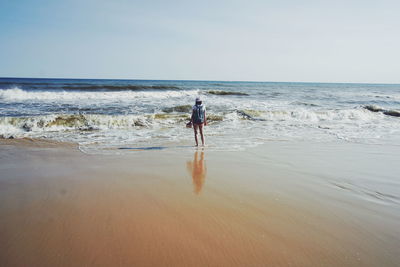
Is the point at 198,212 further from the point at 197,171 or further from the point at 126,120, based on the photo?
the point at 126,120

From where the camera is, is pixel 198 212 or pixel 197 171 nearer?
pixel 198 212

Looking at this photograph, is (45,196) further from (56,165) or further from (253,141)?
(253,141)

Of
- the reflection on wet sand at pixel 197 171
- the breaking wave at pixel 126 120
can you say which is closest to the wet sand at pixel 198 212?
the reflection on wet sand at pixel 197 171

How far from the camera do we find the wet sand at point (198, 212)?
2422 millimetres

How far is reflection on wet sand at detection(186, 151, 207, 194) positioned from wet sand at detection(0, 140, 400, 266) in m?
0.02

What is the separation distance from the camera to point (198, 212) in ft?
10.6

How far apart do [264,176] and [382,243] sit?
2.19 metres

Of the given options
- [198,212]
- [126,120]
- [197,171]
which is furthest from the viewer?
[126,120]

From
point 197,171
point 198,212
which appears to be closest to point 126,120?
point 197,171

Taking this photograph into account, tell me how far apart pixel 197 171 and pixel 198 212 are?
1.83m

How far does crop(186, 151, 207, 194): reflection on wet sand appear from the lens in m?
4.20

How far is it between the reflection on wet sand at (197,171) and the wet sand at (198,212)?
17 mm

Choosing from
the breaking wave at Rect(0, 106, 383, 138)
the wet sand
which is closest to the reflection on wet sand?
the wet sand

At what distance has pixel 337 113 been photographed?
16219mm
